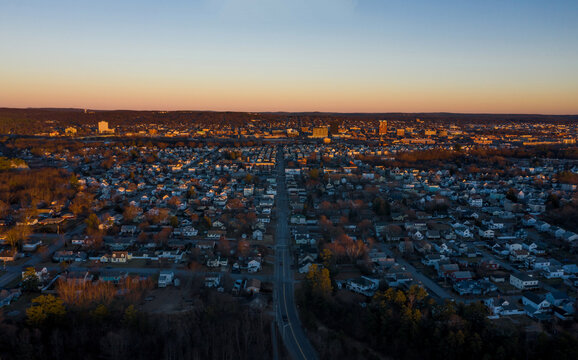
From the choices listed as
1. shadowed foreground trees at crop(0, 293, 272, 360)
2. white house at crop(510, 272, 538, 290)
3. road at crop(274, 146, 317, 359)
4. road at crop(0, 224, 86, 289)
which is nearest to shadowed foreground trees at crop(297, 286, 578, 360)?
road at crop(274, 146, 317, 359)

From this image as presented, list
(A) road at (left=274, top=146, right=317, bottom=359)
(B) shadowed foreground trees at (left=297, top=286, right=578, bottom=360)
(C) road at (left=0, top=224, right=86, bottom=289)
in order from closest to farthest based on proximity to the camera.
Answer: (B) shadowed foreground trees at (left=297, top=286, right=578, bottom=360)
(A) road at (left=274, top=146, right=317, bottom=359)
(C) road at (left=0, top=224, right=86, bottom=289)

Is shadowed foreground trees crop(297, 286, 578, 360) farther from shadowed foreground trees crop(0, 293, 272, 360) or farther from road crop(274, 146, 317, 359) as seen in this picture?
shadowed foreground trees crop(0, 293, 272, 360)

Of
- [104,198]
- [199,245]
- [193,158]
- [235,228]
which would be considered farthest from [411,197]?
[193,158]

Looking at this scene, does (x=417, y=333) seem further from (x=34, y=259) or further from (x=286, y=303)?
(x=34, y=259)

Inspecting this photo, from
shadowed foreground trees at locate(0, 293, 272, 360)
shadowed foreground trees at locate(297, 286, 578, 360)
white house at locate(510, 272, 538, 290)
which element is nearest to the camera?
shadowed foreground trees at locate(297, 286, 578, 360)

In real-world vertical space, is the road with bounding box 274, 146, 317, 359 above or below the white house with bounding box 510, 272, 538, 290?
below

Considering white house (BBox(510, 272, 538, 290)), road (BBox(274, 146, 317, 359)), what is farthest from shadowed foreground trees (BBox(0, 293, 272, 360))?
white house (BBox(510, 272, 538, 290))

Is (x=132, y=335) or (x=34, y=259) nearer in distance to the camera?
(x=132, y=335)

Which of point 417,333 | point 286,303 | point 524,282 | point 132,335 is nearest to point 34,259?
point 132,335

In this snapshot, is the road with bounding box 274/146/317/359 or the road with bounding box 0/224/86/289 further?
the road with bounding box 0/224/86/289

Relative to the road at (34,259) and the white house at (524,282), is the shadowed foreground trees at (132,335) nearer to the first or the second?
the road at (34,259)
